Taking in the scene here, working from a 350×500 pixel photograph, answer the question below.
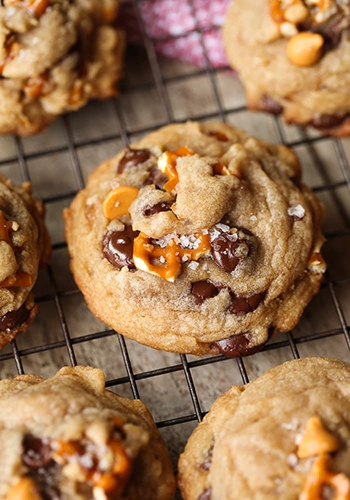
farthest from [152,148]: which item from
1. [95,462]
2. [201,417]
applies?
[95,462]

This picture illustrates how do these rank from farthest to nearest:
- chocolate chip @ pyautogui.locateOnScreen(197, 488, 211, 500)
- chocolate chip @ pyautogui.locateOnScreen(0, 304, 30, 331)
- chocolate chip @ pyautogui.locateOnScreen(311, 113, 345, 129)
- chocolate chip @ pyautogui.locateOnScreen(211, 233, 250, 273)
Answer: chocolate chip @ pyautogui.locateOnScreen(311, 113, 345, 129), chocolate chip @ pyautogui.locateOnScreen(0, 304, 30, 331), chocolate chip @ pyautogui.locateOnScreen(211, 233, 250, 273), chocolate chip @ pyautogui.locateOnScreen(197, 488, 211, 500)

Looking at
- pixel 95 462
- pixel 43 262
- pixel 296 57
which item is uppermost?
pixel 296 57

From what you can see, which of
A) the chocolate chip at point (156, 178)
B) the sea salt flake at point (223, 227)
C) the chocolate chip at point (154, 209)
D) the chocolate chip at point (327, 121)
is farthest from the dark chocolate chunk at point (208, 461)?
the chocolate chip at point (327, 121)

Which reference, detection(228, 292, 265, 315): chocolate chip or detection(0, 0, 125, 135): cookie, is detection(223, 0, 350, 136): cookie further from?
detection(228, 292, 265, 315): chocolate chip

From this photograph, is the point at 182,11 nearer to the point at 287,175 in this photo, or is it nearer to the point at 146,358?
the point at 287,175

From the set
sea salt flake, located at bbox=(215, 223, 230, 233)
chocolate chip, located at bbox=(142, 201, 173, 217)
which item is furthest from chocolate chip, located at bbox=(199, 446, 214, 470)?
chocolate chip, located at bbox=(142, 201, 173, 217)

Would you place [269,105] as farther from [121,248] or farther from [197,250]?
[121,248]

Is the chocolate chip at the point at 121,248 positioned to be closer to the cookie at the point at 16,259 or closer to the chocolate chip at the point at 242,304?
the cookie at the point at 16,259
